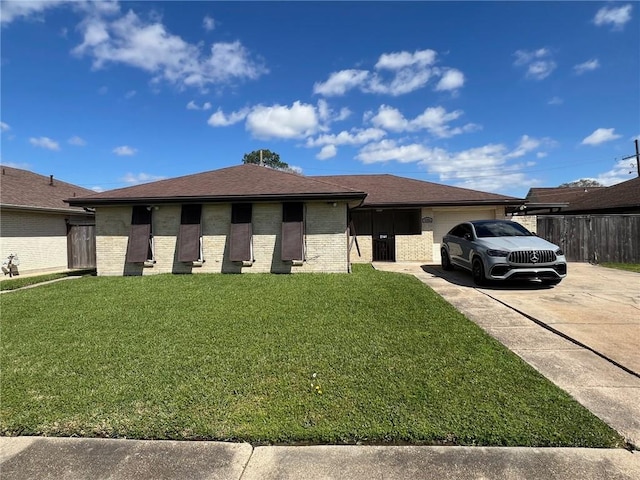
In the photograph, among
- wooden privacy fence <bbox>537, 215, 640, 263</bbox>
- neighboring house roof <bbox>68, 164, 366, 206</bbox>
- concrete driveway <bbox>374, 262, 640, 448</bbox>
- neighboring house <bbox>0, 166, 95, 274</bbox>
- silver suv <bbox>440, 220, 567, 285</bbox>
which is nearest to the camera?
concrete driveway <bbox>374, 262, 640, 448</bbox>

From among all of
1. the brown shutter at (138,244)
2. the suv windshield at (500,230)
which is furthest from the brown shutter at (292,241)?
the suv windshield at (500,230)

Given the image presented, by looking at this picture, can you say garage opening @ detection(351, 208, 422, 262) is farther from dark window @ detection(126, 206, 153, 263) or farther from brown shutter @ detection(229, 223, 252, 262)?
dark window @ detection(126, 206, 153, 263)

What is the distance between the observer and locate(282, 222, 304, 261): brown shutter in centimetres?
1043

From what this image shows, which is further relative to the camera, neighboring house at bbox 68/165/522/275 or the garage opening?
Result: the garage opening

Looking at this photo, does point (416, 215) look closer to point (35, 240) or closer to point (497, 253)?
point (497, 253)

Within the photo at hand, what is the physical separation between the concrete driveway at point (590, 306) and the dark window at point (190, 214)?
767 cm

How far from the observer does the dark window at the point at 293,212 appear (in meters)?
10.8

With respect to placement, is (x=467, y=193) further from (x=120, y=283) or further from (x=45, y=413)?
(x=45, y=413)

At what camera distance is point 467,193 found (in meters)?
15.1

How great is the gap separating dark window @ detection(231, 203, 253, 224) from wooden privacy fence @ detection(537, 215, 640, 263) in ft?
36.2

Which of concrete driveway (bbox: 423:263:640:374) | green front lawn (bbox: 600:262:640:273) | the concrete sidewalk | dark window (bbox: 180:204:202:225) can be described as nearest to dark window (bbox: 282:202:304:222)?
dark window (bbox: 180:204:202:225)

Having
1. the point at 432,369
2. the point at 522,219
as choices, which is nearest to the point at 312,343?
the point at 432,369

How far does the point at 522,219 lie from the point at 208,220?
466 inches

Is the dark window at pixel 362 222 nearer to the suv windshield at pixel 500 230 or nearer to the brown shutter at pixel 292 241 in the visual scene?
the brown shutter at pixel 292 241
